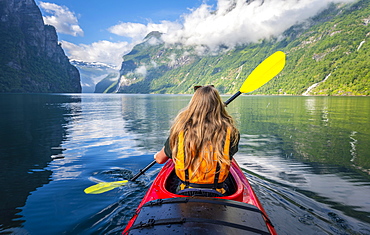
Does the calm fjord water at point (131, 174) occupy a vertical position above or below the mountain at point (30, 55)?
below

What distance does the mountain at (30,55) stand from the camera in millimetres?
125250

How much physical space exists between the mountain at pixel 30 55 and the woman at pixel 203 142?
452 ft

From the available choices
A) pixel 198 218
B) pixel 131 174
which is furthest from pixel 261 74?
pixel 131 174

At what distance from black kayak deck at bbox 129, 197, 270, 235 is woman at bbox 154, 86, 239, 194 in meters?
0.43

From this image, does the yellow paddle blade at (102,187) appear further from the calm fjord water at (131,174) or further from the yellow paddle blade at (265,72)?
the yellow paddle blade at (265,72)

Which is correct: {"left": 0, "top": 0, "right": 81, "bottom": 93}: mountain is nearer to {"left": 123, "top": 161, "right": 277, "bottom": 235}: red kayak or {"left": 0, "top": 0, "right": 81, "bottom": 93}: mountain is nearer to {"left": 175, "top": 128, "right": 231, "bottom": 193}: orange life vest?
{"left": 175, "top": 128, "right": 231, "bottom": 193}: orange life vest

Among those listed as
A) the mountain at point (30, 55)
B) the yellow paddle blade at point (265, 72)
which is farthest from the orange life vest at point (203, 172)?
the mountain at point (30, 55)

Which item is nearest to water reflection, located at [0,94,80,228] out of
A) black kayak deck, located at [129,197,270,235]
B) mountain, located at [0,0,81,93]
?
black kayak deck, located at [129,197,270,235]

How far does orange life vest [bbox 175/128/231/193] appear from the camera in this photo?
3.06 metres

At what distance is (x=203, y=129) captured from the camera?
9.95 ft

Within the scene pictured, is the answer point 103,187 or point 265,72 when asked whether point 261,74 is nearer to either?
point 265,72

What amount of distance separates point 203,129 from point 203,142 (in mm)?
176

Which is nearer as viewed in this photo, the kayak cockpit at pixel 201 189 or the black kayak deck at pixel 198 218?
the black kayak deck at pixel 198 218

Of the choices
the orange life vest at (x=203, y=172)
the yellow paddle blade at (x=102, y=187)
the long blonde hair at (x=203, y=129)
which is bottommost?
the yellow paddle blade at (x=102, y=187)
